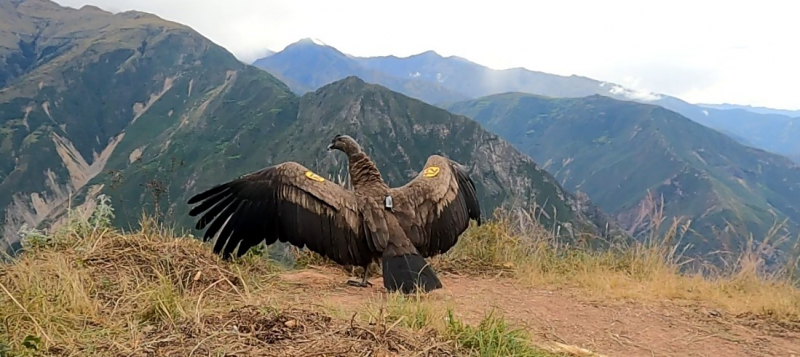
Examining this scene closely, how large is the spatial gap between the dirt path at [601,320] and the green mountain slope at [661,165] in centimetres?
A: 7137

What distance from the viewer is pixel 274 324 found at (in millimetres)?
3537

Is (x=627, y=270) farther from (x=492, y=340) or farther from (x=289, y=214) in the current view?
(x=492, y=340)

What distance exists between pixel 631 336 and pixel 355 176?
3022mm

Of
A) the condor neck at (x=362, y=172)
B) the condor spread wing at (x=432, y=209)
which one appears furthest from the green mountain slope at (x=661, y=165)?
the condor neck at (x=362, y=172)

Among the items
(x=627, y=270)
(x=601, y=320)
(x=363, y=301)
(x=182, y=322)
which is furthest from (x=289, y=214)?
(x=627, y=270)

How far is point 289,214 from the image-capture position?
222 inches

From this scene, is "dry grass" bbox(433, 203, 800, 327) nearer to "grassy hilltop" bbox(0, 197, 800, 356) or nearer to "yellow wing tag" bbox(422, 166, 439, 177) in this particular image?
"grassy hilltop" bbox(0, 197, 800, 356)

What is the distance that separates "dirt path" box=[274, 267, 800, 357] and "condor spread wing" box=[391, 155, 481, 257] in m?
0.48

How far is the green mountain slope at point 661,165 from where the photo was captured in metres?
99.8

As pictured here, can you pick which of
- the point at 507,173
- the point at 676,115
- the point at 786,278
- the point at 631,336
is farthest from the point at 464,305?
the point at 676,115

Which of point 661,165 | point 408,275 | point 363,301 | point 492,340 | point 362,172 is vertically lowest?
point 661,165

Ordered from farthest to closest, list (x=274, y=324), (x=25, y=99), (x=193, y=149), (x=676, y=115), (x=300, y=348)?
(x=676, y=115)
(x=25, y=99)
(x=193, y=149)
(x=274, y=324)
(x=300, y=348)

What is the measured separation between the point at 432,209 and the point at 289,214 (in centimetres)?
145

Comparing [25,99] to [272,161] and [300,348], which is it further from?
[300,348]
